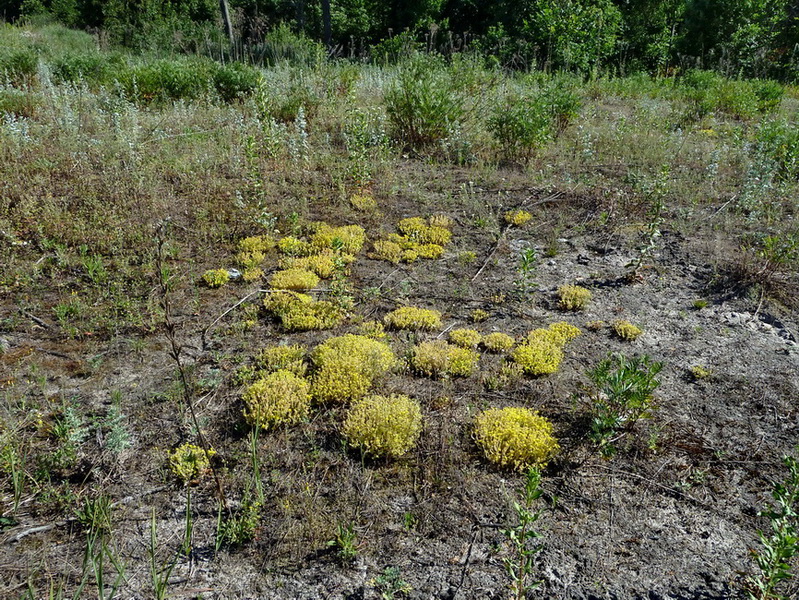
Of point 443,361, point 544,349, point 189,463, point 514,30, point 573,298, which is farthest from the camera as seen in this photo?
point 514,30

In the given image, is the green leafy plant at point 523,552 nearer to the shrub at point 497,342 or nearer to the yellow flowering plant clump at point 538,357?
the yellow flowering plant clump at point 538,357

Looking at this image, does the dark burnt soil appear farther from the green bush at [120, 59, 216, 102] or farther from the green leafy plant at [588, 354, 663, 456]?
the green bush at [120, 59, 216, 102]

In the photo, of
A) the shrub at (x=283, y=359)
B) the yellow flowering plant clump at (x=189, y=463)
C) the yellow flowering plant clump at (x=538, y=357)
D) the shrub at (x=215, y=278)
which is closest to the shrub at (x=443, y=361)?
the yellow flowering plant clump at (x=538, y=357)

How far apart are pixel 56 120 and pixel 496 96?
7.82 meters

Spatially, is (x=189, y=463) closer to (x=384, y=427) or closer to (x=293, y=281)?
(x=384, y=427)

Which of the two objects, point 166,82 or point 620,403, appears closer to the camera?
point 620,403

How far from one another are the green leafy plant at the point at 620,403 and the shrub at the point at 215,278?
4009mm

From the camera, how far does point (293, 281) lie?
592cm

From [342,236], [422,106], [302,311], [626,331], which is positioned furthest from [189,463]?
[422,106]

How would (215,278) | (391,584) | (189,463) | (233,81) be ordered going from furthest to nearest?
(233,81), (215,278), (189,463), (391,584)

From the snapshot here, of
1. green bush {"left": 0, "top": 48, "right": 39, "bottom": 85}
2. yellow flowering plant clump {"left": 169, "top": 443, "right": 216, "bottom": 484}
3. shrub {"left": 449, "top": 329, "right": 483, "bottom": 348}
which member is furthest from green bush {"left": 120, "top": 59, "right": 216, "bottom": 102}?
yellow flowering plant clump {"left": 169, "top": 443, "right": 216, "bottom": 484}

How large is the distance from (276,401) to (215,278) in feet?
7.65

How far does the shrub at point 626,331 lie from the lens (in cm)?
529

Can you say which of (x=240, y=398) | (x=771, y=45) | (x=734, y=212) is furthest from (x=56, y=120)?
(x=771, y=45)
